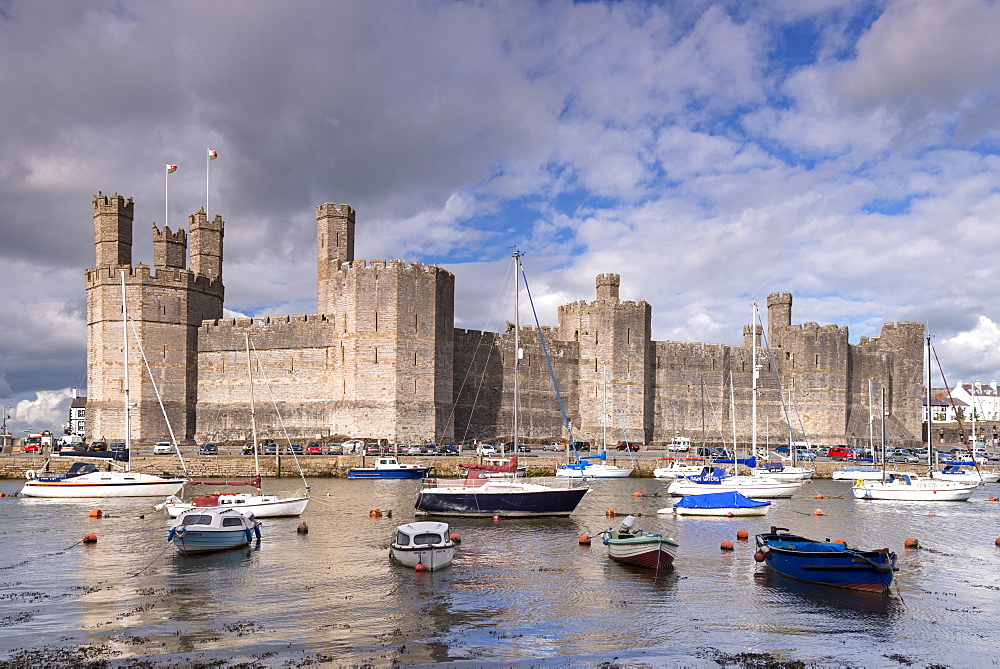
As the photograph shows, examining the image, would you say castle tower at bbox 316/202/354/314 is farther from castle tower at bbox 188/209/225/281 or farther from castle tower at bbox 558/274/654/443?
castle tower at bbox 558/274/654/443

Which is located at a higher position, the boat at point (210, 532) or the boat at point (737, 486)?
the boat at point (210, 532)

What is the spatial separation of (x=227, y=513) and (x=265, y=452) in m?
27.3

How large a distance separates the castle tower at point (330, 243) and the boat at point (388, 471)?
14.6m

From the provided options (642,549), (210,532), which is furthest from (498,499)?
(210,532)

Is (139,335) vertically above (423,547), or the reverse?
(139,335)

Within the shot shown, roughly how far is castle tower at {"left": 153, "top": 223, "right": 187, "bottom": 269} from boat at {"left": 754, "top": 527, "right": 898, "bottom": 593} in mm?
49025

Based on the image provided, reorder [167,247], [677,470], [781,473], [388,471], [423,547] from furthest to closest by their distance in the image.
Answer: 1. [167,247]
2. [677,470]
3. [388,471]
4. [781,473]
5. [423,547]

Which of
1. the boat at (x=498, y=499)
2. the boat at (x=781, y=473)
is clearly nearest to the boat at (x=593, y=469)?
the boat at (x=781, y=473)

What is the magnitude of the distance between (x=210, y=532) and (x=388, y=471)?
22.3 m

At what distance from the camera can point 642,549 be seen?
2048 centimetres

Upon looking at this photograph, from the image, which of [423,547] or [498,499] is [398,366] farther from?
[423,547]

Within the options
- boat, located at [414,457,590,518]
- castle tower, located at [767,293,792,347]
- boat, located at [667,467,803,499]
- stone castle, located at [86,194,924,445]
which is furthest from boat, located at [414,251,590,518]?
castle tower, located at [767,293,792,347]

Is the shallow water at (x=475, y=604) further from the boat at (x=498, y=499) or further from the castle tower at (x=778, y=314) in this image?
the castle tower at (x=778, y=314)

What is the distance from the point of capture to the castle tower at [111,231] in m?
55.2
